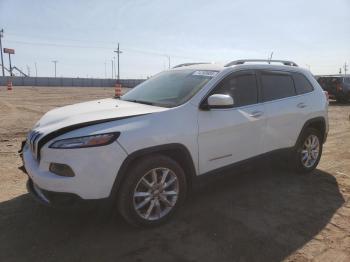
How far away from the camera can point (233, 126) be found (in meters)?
4.38

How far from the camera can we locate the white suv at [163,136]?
334 cm

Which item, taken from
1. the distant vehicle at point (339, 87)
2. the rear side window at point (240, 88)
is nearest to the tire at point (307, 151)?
the rear side window at point (240, 88)

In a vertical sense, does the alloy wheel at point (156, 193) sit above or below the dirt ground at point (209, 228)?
above

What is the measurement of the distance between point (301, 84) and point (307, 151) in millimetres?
1079

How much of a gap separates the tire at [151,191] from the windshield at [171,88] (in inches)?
29.6

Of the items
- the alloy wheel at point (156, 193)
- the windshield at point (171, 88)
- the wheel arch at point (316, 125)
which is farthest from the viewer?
the wheel arch at point (316, 125)

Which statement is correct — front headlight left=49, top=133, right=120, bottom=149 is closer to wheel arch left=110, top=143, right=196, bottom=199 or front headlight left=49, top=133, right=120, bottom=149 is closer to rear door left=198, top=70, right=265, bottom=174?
wheel arch left=110, top=143, right=196, bottom=199

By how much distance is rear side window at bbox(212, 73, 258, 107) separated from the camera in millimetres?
4504

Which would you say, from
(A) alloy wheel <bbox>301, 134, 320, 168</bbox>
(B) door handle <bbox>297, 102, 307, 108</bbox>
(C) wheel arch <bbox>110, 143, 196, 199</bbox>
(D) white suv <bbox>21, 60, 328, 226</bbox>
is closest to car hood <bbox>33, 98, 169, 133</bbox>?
(D) white suv <bbox>21, 60, 328, 226</bbox>

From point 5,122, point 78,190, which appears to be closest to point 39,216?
point 78,190

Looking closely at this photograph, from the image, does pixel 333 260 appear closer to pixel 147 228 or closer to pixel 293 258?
pixel 293 258

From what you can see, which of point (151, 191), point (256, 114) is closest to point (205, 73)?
point (256, 114)

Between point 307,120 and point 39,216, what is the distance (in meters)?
4.08

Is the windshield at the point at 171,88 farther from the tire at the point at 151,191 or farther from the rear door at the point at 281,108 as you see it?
the rear door at the point at 281,108
